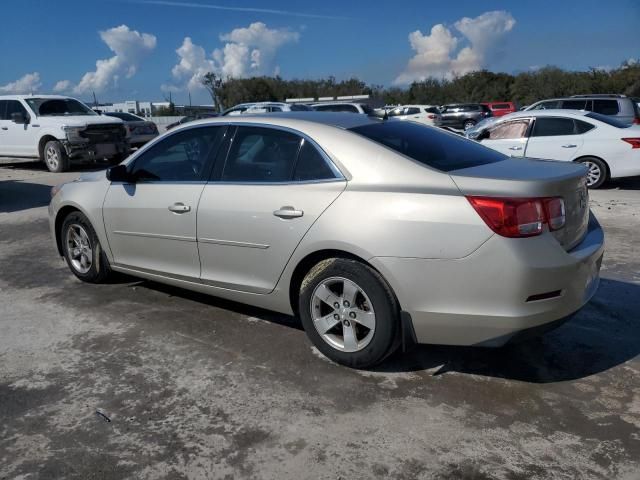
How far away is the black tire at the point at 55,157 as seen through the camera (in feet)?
46.3

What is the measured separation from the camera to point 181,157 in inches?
179

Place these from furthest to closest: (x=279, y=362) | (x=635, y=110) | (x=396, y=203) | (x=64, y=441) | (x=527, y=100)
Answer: (x=527, y=100) < (x=635, y=110) < (x=279, y=362) < (x=396, y=203) < (x=64, y=441)

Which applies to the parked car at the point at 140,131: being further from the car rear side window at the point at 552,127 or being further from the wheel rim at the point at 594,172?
the wheel rim at the point at 594,172

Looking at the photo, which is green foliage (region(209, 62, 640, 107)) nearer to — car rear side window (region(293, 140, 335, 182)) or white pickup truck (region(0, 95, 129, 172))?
white pickup truck (region(0, 95, 129, 172))

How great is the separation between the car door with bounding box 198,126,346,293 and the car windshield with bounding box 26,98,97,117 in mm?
12428

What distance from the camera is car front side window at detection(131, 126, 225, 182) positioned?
429 centimetres

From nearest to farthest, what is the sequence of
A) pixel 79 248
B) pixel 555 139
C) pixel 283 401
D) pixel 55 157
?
pixel 283 401
pixel 79 248
pixel 555 139
pixel 55 157

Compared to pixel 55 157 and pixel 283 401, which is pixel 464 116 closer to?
pixel 55 157

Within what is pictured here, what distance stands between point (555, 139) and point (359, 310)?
829cm

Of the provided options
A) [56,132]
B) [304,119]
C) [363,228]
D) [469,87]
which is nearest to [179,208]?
[304,119]

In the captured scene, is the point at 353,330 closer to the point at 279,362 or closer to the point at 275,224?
the point at 279,362

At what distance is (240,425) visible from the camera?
3023mm

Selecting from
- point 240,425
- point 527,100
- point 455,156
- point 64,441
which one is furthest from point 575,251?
point 527,100

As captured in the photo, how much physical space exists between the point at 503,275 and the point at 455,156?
1086mm
